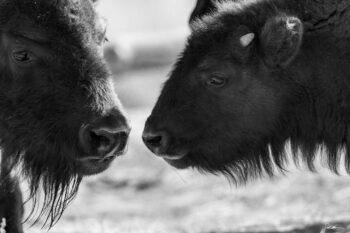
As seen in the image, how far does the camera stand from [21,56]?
7.92 meters

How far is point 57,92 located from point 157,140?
92 centimetres

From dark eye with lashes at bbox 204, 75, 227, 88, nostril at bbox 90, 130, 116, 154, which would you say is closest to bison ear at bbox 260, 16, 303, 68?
dark eye with lashes at bbox 204, 75, 227, 88

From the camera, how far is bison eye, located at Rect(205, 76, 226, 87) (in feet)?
27.5

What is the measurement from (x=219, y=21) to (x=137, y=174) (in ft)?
17.9

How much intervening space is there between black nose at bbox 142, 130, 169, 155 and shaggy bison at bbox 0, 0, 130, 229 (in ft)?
1.52

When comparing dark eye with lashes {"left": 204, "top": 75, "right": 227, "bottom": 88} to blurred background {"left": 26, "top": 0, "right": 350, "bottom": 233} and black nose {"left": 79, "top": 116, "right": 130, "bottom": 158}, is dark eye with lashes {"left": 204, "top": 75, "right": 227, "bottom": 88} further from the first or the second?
blurred background {"left": 26, "top": 0, "right": 350, "bottom": 233}

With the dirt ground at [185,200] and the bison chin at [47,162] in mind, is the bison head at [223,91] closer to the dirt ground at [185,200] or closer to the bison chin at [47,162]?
the bison chin at [47,162]

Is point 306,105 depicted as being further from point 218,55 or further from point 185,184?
point 185,184

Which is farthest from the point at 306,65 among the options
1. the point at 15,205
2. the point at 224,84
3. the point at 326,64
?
the point at 15,205

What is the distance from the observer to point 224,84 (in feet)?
27.5

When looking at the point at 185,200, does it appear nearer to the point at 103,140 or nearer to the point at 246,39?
the point at 246,39

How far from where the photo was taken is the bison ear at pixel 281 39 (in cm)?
812

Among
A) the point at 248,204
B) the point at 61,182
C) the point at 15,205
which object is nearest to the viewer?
the point at 61,182

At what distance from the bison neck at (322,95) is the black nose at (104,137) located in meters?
1.55
